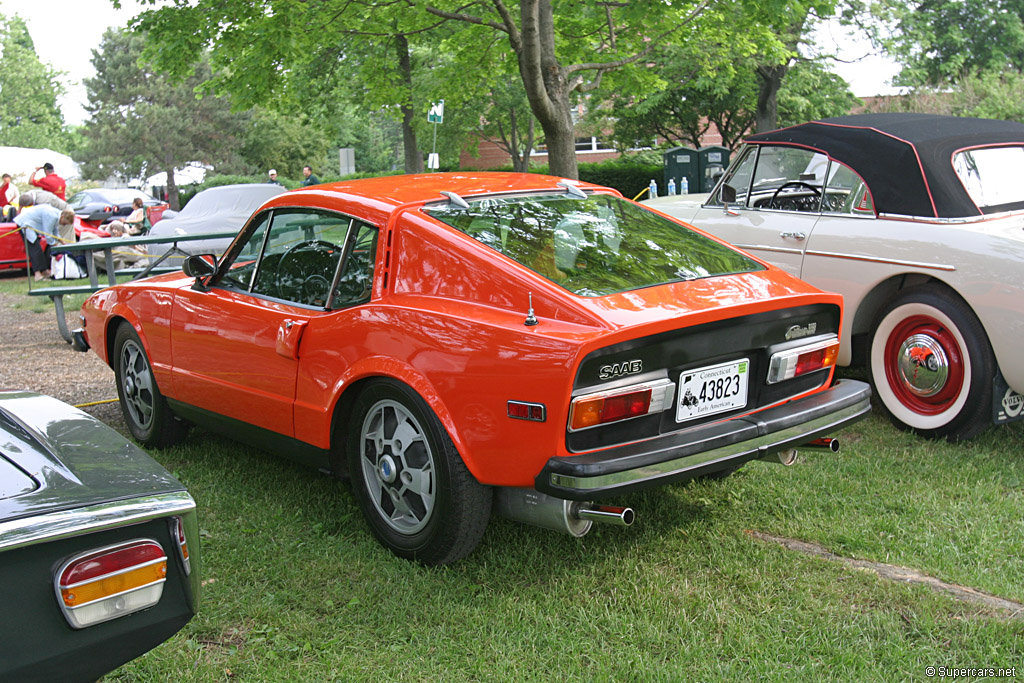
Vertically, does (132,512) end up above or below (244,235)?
below

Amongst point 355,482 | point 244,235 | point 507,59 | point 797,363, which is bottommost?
point 355,482

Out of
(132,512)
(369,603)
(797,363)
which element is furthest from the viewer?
(797,363)

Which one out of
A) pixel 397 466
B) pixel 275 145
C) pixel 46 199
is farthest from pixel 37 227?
pixel 275 145

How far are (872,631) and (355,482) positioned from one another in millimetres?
2089

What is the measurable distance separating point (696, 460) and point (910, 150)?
3165mm

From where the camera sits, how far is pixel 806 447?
153 inches

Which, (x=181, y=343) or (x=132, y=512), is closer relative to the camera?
(x=132, y=512)

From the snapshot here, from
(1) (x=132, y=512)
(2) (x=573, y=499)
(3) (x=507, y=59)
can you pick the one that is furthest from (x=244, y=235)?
(3) (x=507, y=59)

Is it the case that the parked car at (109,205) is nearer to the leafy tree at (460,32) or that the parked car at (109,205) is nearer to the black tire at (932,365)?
the leafy tree at (460,32)

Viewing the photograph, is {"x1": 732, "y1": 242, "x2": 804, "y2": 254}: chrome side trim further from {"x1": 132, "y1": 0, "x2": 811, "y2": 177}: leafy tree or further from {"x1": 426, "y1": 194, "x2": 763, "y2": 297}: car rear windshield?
{"x1": 132, "y1": 0, "x2": 811, "y2": 177}: leafy tree

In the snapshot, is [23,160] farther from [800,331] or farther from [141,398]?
[800,331]

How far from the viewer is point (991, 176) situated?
5.49 m

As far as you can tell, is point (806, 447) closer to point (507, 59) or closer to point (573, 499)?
point (573, 499)

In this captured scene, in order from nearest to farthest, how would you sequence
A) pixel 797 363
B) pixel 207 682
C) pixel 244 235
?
pixel 207 682 < pixel 797 363 < pixel 244 235
